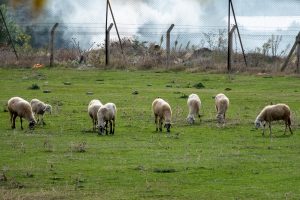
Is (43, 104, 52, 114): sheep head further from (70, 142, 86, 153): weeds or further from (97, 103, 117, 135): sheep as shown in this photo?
(70, 142, 86, 153): weeds

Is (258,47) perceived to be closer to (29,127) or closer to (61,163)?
(29,127)

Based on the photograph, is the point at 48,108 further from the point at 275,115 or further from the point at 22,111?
the point at 275,115

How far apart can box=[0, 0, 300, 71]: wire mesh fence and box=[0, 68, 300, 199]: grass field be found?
12.4 m

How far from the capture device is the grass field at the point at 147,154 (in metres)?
18.1

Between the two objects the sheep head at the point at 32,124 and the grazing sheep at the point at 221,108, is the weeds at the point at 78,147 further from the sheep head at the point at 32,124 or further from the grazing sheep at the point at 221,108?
the grazing sheep at the point at 221,108

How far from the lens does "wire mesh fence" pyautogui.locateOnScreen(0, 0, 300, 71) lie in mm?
51875

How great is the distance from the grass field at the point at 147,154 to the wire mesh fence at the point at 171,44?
1239cm

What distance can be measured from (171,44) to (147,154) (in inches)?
1310

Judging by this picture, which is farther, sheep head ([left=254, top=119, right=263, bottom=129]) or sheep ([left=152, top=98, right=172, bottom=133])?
sheep ([left=152, top=98, right=172, bottom=133])

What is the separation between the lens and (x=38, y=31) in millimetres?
64062

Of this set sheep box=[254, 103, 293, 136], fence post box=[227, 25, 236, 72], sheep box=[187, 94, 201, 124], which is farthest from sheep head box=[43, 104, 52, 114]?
fence post box=[227, 25, 236, 72]

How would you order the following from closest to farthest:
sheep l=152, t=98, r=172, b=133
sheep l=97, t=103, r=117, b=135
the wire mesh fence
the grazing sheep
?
1. sheep l=97, t=103, r=117, b=135
2. sheep l=152, t=98, r=172, b=133
3. the grazing sheep
4. the wire mesh fence

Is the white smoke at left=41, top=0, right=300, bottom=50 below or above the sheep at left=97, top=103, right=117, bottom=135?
above

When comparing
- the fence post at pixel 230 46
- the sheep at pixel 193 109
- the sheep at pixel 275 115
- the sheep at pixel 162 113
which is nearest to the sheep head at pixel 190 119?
the sheep at pixel 193 109
